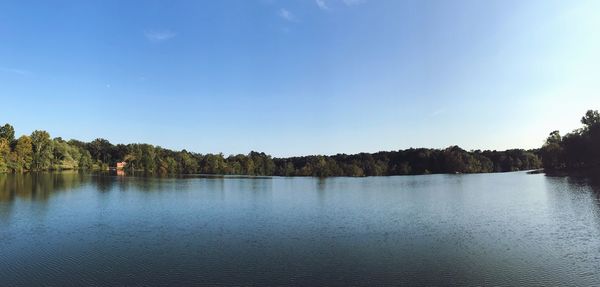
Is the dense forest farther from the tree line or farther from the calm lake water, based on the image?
the calm lake water

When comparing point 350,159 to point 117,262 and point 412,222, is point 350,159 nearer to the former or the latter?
point 412,222

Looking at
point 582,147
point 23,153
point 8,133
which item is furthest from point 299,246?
point 8,133

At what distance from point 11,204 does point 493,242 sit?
35147 millimetres

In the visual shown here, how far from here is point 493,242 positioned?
18.3m

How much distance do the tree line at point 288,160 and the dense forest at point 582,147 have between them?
143ft

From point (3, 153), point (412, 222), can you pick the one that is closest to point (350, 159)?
point (3, 153)

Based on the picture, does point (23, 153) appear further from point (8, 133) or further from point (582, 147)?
point (582, 147)

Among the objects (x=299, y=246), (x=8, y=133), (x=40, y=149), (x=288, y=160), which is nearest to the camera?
(x=299, y=246)

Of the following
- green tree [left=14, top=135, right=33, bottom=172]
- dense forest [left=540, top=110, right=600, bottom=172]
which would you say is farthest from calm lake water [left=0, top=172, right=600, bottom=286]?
green tree [left=14, top=135, right=33, bottom=172]

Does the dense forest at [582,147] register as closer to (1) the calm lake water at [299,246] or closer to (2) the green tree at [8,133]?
(1) the calm lake water at [299,246]

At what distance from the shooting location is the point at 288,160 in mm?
151500

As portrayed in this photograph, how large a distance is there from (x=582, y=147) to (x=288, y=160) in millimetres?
97432

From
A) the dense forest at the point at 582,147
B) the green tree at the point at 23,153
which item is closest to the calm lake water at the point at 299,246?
the dense forest at the point at 582,147

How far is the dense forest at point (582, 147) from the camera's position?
76938 millimetres
